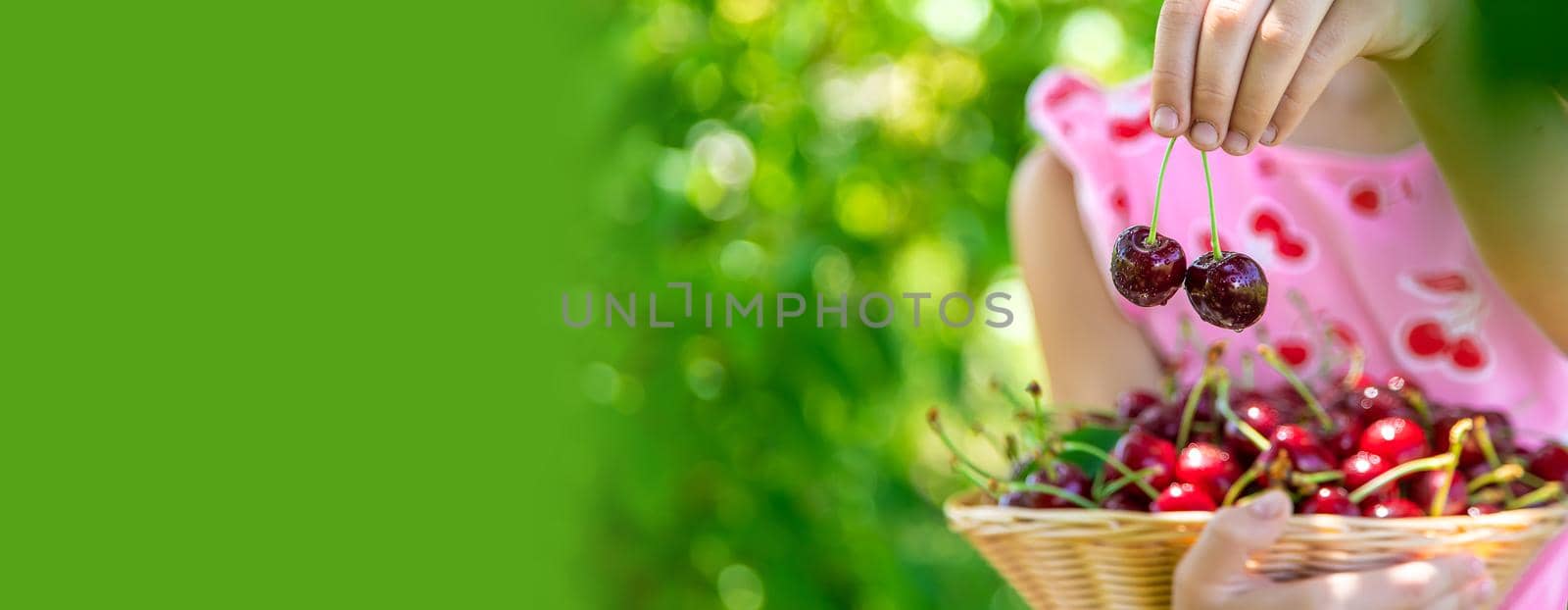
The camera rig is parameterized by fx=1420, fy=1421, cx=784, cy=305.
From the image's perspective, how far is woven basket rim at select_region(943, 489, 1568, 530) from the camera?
713mm

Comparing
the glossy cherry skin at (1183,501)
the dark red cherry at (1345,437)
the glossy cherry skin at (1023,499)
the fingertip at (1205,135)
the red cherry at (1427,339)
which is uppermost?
the fingertip at (1205,135)

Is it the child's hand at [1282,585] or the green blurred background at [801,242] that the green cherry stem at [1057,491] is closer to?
the child's hand at [1282,585]

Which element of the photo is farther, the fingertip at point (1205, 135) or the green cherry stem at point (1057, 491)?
the green cherry stem at point (1057, 491)

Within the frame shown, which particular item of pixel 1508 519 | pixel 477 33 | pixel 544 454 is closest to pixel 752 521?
pixel 544 454

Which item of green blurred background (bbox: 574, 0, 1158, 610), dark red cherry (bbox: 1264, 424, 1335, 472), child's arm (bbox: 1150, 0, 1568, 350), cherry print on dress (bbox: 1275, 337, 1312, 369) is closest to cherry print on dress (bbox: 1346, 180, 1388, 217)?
cherry print on dress (bbox: 1275, 337, 1312, 369)

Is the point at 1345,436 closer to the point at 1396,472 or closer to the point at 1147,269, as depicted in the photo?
the point at 1396,472

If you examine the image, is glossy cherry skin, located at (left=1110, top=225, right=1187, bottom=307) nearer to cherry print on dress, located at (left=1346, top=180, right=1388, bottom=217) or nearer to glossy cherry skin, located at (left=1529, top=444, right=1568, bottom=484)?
glossy cherry skin, located at (left=1529, top=444, right=1568, bottom=484)

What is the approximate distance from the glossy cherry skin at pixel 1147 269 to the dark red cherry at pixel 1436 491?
0.32 metres

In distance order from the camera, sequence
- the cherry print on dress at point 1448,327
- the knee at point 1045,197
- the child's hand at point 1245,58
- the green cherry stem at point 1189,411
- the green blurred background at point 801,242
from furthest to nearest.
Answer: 1. the green blurred background at point 801,242
2. the knee at point 1045,197
3. the cherry print on dress at point 1448,327
4. the green cherry stem at point 1189,411
5. the child's hand at point 1245,58

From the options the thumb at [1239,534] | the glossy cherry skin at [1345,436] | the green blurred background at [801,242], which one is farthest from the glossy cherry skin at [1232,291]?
the green blurred background at [801,242]

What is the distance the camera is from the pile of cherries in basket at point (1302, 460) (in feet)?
2.45

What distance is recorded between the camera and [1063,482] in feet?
2.62

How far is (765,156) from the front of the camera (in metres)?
1.72

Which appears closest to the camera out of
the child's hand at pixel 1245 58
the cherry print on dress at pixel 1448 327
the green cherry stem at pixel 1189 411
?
the child's hand at pixel 1245 58
